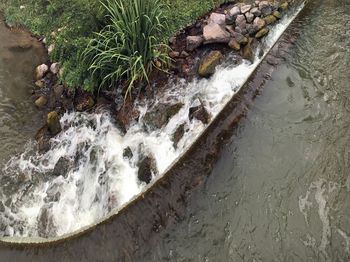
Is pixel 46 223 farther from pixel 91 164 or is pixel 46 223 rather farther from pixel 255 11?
pixel 255 11

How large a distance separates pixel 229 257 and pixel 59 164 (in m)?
3.34

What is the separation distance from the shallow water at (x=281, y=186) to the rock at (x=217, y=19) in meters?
1.68

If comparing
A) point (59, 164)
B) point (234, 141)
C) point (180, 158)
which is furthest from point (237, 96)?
point (59, 164)

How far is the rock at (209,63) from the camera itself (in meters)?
6.99

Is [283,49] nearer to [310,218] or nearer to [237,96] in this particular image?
[237,96]

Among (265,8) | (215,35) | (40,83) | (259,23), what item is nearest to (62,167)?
(40,83)

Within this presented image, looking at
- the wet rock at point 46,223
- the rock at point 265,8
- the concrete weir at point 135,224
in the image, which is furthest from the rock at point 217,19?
the wet rock at point 46,223

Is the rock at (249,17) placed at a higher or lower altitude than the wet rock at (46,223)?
higher

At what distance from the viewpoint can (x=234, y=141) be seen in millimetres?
5754

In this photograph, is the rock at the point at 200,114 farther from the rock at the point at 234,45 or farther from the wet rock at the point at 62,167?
the wet rock at the point at 62,167

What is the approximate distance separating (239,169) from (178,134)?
1.27 meters

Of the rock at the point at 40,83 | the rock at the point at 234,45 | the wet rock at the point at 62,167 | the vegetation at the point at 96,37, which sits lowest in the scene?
the wet rock at the point at 62,167

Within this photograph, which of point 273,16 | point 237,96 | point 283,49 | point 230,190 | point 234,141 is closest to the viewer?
point 230,190

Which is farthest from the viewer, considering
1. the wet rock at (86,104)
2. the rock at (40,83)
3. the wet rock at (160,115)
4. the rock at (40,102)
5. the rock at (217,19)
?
the rock at (40,83)
